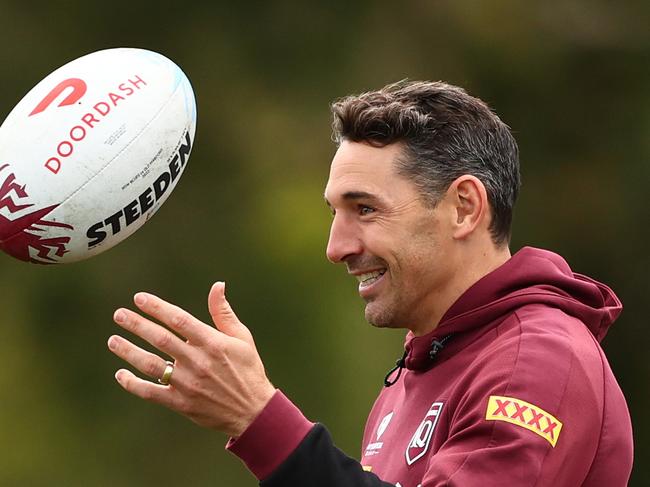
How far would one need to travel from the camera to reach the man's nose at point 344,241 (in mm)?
4016

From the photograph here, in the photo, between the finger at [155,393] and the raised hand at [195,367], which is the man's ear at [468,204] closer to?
the raised hand at [195,367]

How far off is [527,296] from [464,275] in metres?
0.29

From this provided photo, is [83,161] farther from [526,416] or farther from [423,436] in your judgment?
[526,416]

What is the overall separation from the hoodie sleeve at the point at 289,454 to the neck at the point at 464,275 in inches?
32.3

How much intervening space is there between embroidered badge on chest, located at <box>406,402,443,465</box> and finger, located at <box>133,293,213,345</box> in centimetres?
78

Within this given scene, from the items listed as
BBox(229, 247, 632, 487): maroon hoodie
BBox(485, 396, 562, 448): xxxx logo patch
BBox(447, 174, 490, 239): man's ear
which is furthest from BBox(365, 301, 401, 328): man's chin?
BBox(485, 396, 562, 448): xxxx logo patch

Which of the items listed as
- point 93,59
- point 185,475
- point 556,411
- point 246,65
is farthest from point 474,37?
point 556,411

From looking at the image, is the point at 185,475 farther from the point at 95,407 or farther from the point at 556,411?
the point at 556,411

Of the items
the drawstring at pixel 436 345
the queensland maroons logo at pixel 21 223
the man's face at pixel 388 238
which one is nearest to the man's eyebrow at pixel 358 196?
the man's face at pixel 388 238

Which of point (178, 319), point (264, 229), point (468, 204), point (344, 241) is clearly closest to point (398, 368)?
point (344, 241)

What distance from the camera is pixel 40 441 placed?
35.4 feet

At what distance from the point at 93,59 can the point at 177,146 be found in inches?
14.6

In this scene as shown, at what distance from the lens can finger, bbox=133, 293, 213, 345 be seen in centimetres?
314

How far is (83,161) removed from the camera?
13.3ft
